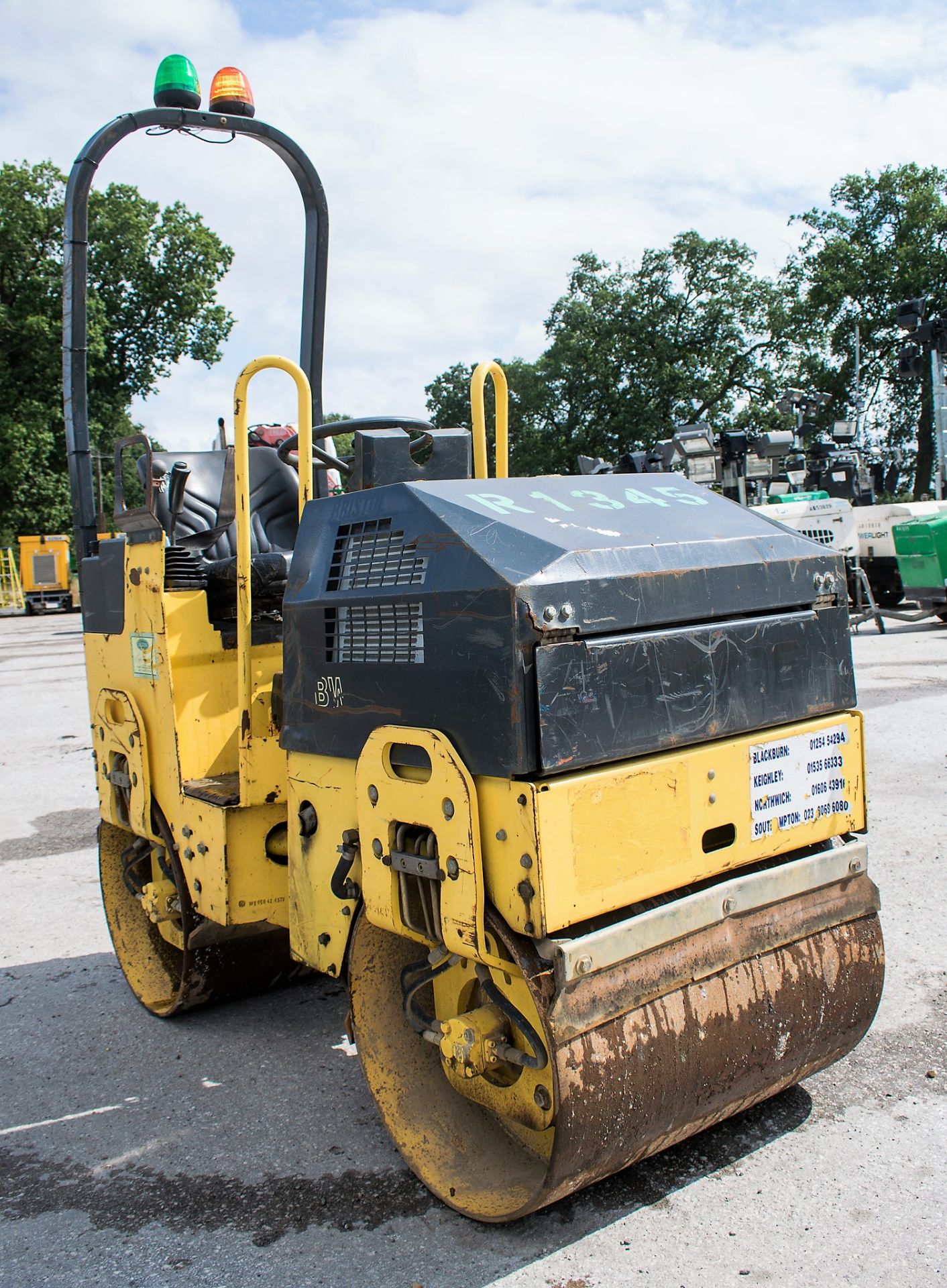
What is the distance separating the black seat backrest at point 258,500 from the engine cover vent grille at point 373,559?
1.57 meters

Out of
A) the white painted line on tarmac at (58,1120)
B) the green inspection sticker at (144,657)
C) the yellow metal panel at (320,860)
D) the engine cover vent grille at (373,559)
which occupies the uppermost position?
the engine cover vent grille at (373,559)

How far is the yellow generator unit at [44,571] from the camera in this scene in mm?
29422

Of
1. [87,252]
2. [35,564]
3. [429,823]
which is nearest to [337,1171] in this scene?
[429,823]

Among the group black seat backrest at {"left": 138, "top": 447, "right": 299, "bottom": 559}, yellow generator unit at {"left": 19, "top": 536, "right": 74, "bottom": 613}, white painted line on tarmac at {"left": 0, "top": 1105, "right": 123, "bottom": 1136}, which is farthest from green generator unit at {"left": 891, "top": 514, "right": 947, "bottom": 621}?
yellow generator unit at {"left": 19, "top": 536, "right": 74, "bottom": 613}

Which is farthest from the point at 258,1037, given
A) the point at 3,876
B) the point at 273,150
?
the point at 273,150

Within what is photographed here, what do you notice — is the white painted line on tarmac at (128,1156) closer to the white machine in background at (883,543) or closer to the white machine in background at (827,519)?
the white machine in background at (827,519)

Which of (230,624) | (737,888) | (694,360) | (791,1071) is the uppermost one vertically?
(694,360)

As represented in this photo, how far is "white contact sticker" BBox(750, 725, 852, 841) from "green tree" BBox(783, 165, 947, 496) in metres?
38.2

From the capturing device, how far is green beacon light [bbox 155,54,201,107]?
3582 millimetres

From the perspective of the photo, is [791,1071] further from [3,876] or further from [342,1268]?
[3,876]

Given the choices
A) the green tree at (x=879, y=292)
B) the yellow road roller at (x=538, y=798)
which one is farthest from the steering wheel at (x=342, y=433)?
the green tree at (x=879, y=292)

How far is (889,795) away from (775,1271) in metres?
4.15

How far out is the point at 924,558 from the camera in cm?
1382

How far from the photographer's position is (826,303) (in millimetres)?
39812
